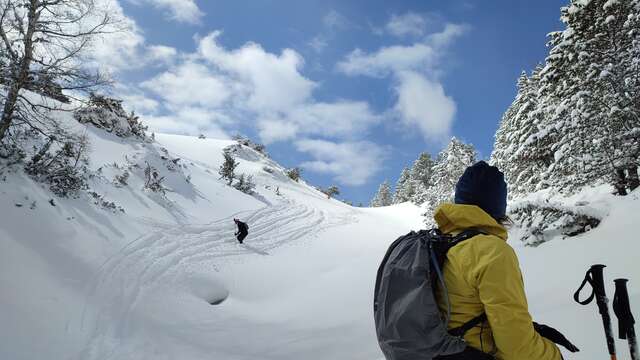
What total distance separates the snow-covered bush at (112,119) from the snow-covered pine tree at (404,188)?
161 feet

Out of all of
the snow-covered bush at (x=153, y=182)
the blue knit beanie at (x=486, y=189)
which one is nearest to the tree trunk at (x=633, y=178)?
the blue knit beanie at (x=486, y=189)

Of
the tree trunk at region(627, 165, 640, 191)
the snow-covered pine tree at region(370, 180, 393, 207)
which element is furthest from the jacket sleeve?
the snow-covered pine tree at region(370, 180, 393, 207)

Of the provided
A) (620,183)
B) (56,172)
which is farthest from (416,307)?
(620,183)

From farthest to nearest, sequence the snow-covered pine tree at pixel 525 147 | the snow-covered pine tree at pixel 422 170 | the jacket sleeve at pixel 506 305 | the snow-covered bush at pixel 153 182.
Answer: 1. the snow-covered pine tree at pixel 422 170
2. the snow-covered pine tree at pixel 525 147
3. the snow-covered bush at pixel 153 182
4. the jacket sleeve at pixel 506 305

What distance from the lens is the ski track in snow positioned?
793 centimetres

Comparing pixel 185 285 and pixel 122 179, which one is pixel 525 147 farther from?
pixel 122 179

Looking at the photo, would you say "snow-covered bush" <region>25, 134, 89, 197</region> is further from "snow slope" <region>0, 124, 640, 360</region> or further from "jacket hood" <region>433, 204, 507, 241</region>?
"jacket hood" <region>433, 204, 507, 241</region>

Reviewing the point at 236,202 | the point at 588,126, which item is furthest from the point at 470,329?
the point at 236,202

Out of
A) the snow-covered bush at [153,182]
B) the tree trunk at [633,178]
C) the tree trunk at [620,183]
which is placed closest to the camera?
the tree trunk at [620,183]

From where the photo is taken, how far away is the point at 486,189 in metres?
2.48

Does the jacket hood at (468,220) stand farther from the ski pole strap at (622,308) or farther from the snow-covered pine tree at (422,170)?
the snow-covered pine tree at (422,170)

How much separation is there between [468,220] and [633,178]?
1367 centimetres

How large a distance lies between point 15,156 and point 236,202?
12.7 metres

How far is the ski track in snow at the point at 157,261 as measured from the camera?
7933 mm
